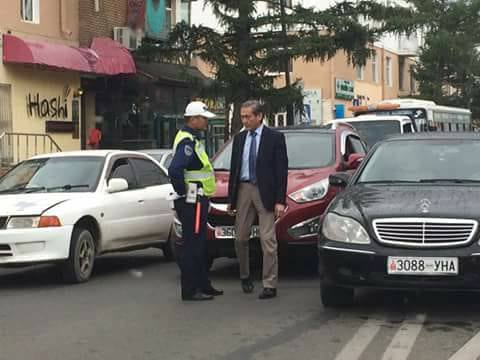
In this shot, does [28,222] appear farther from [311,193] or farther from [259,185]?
[311,193]

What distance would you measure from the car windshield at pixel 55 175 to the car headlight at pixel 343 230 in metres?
3.65

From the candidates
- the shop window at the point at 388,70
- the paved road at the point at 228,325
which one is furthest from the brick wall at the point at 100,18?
the shop window at the point at 388,70

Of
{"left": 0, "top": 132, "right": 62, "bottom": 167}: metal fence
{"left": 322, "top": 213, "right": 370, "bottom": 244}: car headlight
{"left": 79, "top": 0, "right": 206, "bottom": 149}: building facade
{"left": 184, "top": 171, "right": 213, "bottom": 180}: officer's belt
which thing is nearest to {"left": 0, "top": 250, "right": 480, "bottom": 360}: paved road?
{"left": 322, "top": 213, "right": 370, "bottom": 244}: car headlight

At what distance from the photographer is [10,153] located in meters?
20.5

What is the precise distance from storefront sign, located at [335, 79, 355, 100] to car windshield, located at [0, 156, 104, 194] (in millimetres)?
32516

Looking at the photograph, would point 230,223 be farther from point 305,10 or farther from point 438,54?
point 438,54

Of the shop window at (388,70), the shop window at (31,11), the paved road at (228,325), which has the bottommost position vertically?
the paved road at (228,325)

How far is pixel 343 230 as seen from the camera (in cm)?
688

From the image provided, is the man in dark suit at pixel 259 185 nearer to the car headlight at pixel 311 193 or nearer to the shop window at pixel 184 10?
the car headlight at pixel 311 193

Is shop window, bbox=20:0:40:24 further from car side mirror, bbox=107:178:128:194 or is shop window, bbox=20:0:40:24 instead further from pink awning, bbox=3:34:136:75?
car side mirror, bbox=107:178:128:194

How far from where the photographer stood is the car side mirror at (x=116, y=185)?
384 inches

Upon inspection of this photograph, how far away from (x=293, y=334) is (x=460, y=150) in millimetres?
2782

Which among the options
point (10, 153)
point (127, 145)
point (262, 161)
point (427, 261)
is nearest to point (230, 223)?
point (262, 161)

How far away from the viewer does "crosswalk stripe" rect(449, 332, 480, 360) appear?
18.7 ft
